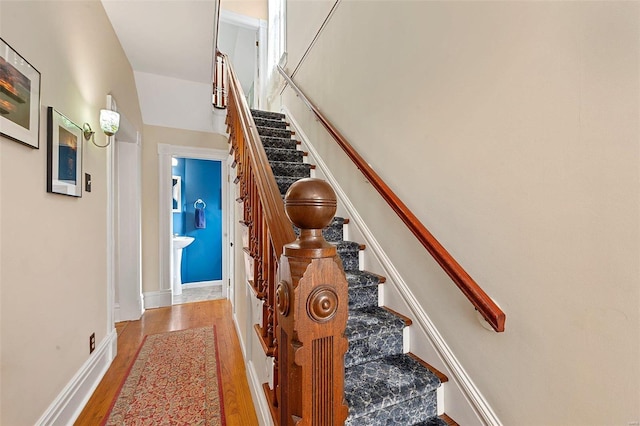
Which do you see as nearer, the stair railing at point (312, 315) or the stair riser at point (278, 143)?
the stair railing at point (312, 315)

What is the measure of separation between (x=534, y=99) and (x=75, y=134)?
2574 millimetres

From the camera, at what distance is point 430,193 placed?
1.60m

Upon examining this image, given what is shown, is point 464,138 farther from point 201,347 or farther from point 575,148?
point 201,347

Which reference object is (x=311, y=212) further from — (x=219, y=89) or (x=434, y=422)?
(x=219, y=89)

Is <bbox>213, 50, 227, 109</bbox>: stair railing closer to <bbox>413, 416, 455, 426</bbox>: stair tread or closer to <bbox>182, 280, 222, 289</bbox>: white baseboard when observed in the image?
<bbox>182, 280, 222, 289</bbox>: white baseboard

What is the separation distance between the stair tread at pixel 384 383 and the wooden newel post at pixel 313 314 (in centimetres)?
70

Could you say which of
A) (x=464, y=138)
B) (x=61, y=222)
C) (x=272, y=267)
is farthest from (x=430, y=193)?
(x=61, y=222)

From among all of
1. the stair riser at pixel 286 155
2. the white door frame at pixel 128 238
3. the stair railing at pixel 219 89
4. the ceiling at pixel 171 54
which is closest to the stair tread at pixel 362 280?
the stair riser at pixel 286 155

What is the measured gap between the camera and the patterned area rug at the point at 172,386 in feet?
5.71

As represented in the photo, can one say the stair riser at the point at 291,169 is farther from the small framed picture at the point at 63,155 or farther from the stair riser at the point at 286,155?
the small framed picture at the point at 63,155

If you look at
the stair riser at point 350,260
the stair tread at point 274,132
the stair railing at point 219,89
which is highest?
the stair railing at point 219,89

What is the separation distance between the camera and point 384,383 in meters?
1.37

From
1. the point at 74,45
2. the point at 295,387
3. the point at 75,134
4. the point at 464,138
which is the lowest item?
the point at 295,387

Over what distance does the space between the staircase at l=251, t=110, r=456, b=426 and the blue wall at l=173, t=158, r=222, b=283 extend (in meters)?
4.00
